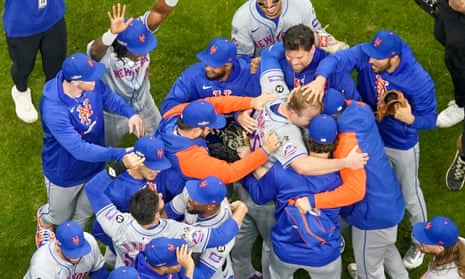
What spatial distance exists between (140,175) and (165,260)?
948 mm

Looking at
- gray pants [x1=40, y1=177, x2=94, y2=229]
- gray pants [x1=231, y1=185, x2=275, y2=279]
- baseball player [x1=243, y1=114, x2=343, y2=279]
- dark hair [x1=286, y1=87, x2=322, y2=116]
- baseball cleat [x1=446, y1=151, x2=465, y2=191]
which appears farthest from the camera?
baseball cleat [x1=446, y1=151, x2=465, y2=191]

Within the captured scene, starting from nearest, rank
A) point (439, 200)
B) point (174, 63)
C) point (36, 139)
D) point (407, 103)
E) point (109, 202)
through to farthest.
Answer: point (109, 202) < point (407, 103) < point (439, 200) < point (36, 139) < point (174, 63)

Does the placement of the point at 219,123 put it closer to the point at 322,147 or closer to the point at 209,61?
the point at 209,61

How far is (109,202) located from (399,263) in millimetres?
2461

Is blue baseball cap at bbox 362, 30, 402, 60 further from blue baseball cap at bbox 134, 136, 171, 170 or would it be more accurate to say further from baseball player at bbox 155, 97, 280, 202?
blue baseball cap at bbox 134, 136, 171, 170

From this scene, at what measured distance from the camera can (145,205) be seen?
18.1 ft

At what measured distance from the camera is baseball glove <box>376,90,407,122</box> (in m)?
6.45

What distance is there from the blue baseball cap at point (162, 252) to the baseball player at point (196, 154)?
0.90m

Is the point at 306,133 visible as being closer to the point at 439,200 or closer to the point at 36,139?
the point at 439,200

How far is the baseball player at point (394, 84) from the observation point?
6.45 m

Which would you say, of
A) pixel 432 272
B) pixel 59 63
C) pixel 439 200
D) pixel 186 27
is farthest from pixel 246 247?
pixel 186 27

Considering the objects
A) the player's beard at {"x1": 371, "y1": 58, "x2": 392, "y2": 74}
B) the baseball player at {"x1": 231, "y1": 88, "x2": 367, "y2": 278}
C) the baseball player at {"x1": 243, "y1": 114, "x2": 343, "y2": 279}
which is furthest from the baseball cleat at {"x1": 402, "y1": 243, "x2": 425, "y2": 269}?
the player's beard at {"x1": 371, "y1": 58, "x2": 392, "y2": 74}

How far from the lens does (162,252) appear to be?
17.4ft

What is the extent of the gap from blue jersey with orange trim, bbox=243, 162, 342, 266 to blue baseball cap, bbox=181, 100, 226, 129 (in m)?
0.60
